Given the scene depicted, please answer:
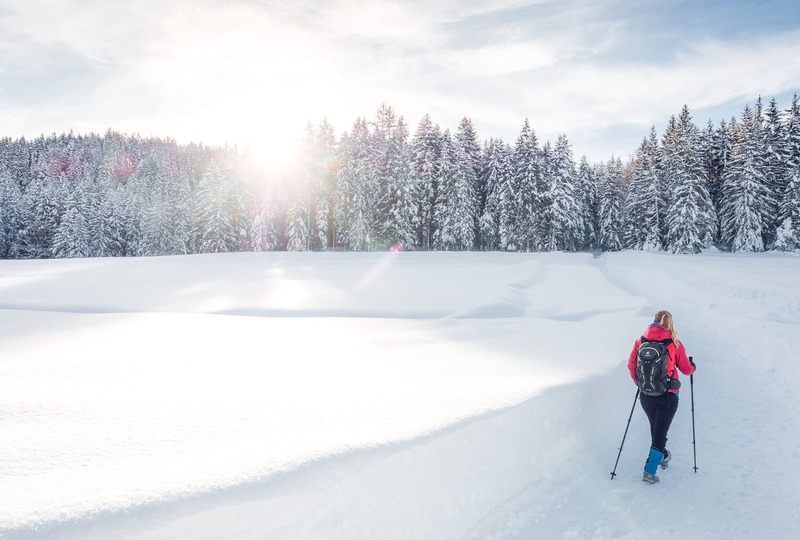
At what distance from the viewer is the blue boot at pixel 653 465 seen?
610cm

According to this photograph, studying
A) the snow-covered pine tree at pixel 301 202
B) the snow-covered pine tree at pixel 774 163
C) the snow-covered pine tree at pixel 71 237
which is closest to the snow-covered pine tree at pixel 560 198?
the snow-covered pine tree at pixel 774 163

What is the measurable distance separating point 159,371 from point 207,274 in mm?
17778

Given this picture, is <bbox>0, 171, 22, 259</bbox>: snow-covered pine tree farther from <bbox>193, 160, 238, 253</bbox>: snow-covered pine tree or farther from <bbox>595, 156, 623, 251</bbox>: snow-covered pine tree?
<bbox>595, 156, 623, 251</bbox>: snow-covered pine tree

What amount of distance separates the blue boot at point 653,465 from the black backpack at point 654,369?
2.38 ft

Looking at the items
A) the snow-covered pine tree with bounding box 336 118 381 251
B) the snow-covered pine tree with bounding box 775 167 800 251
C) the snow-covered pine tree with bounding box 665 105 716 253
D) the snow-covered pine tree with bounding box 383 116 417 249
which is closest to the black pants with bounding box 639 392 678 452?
the snow-covered pine tree with bounding box 383 116 417 249

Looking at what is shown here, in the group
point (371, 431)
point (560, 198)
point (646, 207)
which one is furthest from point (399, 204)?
point (371, 431)

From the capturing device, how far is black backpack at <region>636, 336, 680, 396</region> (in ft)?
19.9

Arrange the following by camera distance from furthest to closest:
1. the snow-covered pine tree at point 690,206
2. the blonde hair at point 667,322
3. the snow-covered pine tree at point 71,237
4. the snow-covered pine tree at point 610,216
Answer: the snow-covered pine tree at point 610,216, the snow-covered pine tree at point 71,237, the snow-covered pine tree at point 690,206, the blonde hair at point 667,322

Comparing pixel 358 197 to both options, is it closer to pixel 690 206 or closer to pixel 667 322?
pixel 690 206

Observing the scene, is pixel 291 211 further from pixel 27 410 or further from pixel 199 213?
pixel 27 410

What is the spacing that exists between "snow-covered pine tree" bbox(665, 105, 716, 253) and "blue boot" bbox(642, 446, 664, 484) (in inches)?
1983

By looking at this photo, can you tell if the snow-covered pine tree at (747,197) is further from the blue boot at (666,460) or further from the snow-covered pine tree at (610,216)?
the blue boot at (666,460)

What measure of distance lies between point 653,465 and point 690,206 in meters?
52.2

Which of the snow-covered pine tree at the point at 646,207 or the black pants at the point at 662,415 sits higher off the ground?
the snow-covered pine tree at the point at 646,207
